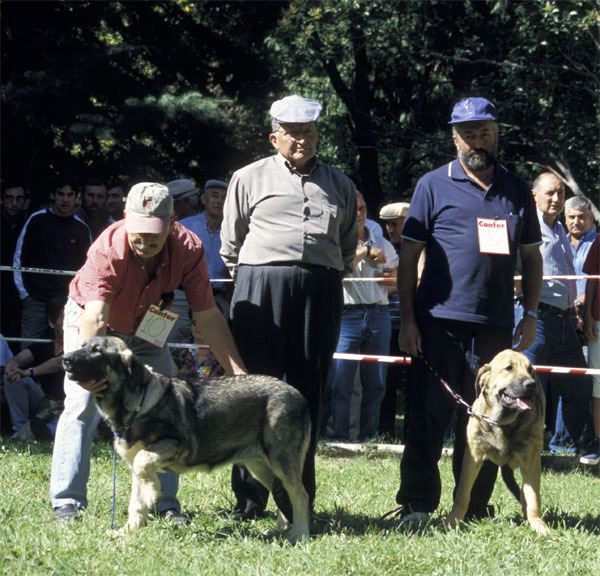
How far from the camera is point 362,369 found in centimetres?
855

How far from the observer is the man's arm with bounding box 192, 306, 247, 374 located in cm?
482

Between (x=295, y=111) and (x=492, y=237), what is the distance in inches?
53.5

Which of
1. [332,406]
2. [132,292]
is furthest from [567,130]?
[132,292]

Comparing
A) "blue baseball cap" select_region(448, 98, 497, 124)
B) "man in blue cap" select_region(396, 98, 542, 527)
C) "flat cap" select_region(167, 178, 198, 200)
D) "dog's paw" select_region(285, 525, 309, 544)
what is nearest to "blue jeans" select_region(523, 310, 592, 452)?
"man in blue cap" select_region(396, 98, 542, 527)

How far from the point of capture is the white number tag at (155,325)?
4.74 m

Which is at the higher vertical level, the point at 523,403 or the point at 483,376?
the point at 483,376

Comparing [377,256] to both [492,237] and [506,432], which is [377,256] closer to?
[492,237]

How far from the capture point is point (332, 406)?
8258 millimetres

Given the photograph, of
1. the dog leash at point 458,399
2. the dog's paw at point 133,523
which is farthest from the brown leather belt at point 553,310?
the dog's paw at point 133,523

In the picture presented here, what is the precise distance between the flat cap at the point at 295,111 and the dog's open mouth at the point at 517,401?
1.90 metres

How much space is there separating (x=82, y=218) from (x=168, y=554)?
20.0ft

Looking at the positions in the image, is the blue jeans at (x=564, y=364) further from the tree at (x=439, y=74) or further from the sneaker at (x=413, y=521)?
the tree at (x=439, y=74)

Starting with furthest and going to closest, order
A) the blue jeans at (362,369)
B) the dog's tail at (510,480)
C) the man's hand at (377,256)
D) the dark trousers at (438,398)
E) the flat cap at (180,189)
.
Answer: the man's hand at (377,256), the flat cap at (180,189), the blue jeans at (362,369), the dog's tail at (510,480), the dark trousers at (438,398)

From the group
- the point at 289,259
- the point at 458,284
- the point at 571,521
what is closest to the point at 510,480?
the point at 571,521
